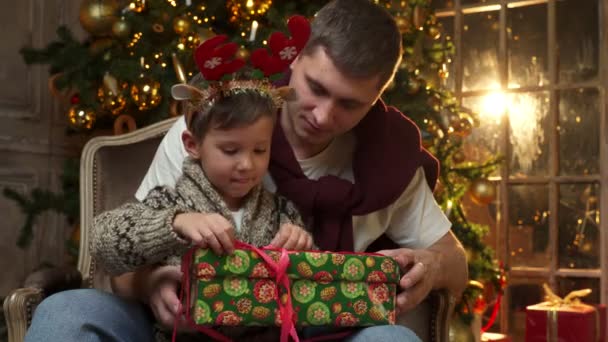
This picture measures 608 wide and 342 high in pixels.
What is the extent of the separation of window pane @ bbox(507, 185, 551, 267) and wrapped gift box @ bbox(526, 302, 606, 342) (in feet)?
1.44

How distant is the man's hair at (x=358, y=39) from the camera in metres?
1.74

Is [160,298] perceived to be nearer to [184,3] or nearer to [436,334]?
[436,334]

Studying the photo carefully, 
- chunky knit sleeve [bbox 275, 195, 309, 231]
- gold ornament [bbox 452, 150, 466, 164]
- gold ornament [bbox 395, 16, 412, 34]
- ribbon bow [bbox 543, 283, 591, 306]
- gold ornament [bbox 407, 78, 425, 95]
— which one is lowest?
ribbon bow [bbox 543, 283, 591, 306]

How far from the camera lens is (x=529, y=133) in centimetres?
395

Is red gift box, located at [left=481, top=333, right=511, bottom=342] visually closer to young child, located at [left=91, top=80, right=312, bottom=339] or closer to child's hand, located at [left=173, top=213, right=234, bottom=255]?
young child, located at [left=91, top=80, right=312, bottom=339]

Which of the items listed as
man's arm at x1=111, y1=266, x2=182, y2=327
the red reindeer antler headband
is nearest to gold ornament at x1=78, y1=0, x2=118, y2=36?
the red reindeer antler headband

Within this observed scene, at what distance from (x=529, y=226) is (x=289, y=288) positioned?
8.83ft

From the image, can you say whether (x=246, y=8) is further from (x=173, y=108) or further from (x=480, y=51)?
(x=480, y=51)

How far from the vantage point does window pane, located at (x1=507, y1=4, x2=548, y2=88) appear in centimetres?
392

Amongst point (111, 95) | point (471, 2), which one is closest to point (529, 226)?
point (471, 2)

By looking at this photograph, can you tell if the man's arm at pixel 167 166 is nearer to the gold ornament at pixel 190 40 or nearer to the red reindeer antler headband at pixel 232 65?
the red reindeer antler headband at pixel 232 65

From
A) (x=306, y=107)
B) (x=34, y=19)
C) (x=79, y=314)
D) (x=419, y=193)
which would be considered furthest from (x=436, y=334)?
(x=34, y=19)

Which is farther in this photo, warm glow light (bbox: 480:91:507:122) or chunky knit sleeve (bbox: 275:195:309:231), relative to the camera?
warm glow light (bbox: 480:91:507:122)

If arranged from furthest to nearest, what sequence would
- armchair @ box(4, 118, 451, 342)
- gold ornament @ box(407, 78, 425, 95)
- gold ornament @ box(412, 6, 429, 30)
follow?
1. gold ornament @ box(412, 6, 429, 30)
2. gold ornament @ box(407, 78, 425, 95)
3. armchair @ box(4, 118, 451, 342)
